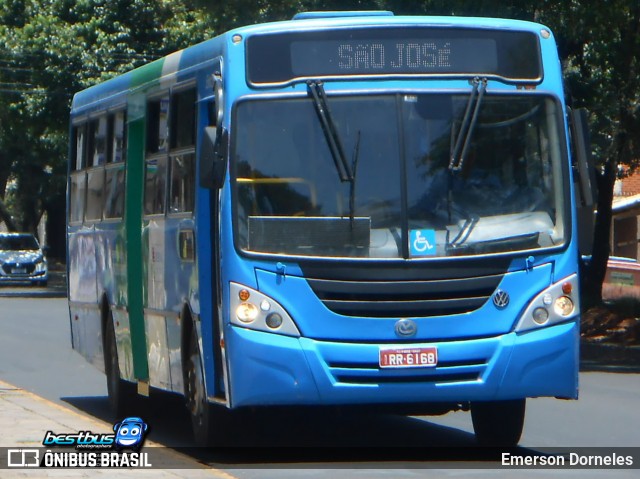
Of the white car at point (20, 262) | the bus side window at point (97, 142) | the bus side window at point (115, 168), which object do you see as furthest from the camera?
the white car at point (20, 262)

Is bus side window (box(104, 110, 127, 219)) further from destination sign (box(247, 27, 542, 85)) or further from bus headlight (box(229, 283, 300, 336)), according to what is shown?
bus headlight (box(229, 283, 300, 336))

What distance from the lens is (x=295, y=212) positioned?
906cm

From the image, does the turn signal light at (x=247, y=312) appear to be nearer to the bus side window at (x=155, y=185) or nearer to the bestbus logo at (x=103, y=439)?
the bestbus logo at (x=103, y=439)

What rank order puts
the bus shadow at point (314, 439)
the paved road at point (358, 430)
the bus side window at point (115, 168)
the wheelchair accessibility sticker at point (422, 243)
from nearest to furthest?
1. the wheelchair accessibility sticker at point (422, 243)
2. the paved road at point (358, 430)
3. the bus shadow at point (314, 439)
4. the bus side window at point (115, 168)

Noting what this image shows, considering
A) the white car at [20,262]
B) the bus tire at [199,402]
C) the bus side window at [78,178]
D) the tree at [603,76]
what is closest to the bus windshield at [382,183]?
the bus tire at [199,402]

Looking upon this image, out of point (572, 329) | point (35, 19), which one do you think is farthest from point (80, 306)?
point (35, 19)

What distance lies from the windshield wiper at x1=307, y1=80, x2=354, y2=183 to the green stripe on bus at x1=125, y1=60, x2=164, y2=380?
8.24ft

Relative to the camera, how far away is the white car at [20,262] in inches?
1742

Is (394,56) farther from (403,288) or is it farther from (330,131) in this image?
(403,288)

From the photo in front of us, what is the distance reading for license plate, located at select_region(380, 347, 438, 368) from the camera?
8906mm

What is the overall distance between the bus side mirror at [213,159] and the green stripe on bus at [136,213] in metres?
2.44

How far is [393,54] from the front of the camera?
30.6 feet

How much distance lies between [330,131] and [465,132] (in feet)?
2.96

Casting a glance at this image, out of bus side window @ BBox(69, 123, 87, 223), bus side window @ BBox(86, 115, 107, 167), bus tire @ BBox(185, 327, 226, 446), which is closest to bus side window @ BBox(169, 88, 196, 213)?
bus tire @ BBox(185, 327, 226, 446)
